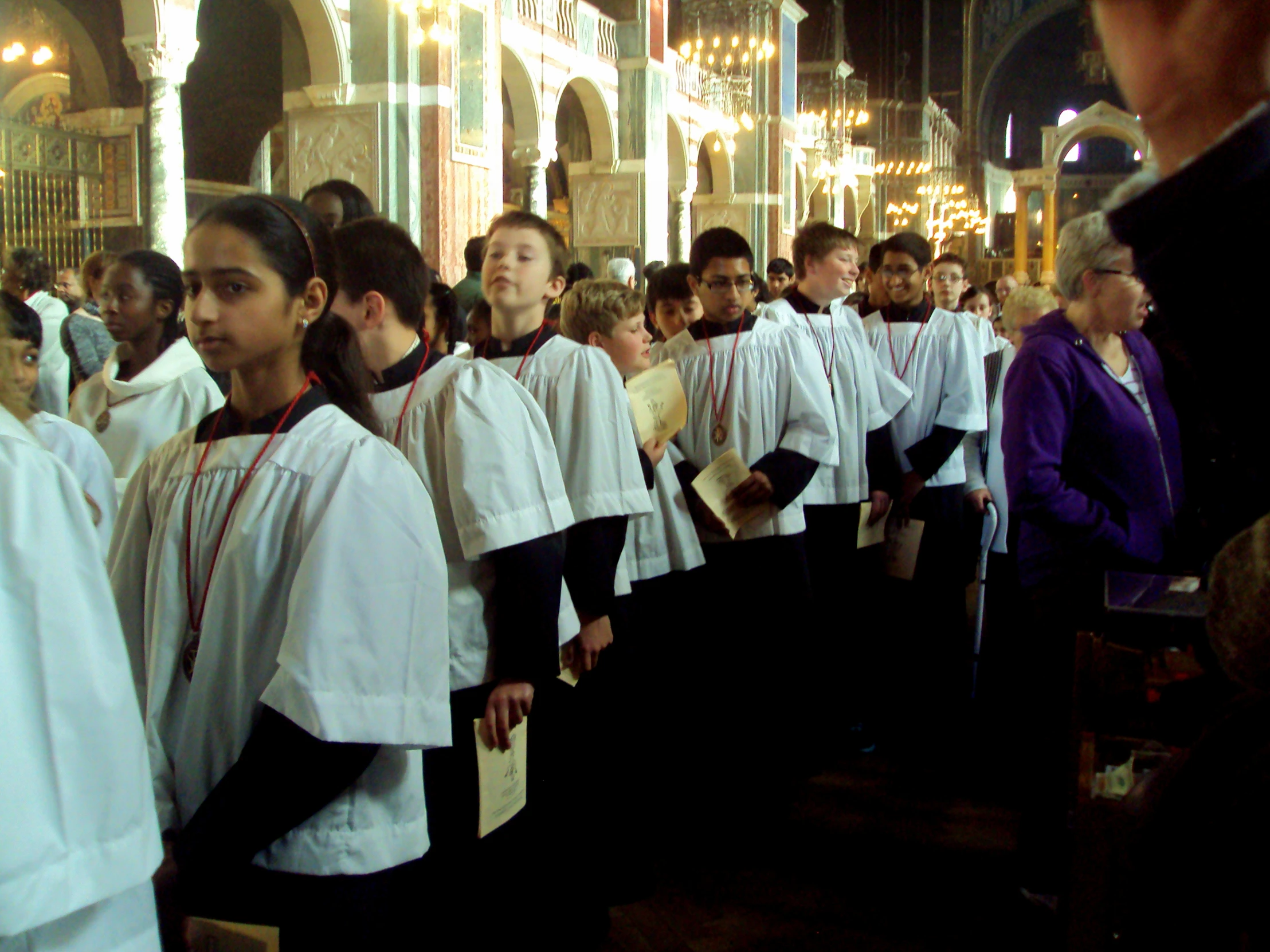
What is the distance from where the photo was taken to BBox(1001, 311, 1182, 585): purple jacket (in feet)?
9.72

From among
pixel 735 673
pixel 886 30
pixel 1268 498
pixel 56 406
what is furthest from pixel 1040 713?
pixel 886 30

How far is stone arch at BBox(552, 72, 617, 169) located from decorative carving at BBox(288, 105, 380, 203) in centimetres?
724

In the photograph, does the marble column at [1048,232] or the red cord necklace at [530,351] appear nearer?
the red cord necklace at [530,351]

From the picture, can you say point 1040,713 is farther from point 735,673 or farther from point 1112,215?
point 1112,215

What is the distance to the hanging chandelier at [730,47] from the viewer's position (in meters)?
18.9

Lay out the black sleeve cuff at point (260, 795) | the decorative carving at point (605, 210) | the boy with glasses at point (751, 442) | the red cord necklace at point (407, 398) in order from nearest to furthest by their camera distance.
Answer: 1. the black sleeve cuff at point (260, 795)
2. the red cord necklace at point (407, 398)
3. the boy with glasses at point (751, 442)
4. the decorative carving at point (605, 210)

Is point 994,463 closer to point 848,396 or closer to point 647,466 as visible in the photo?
point 848,396

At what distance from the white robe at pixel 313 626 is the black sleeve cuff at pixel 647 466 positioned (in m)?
1.76

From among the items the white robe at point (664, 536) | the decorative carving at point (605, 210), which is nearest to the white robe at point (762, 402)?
the white robe at point (664, 536)

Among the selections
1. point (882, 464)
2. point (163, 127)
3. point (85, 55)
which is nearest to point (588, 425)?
point (882, 464)

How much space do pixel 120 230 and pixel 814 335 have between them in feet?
38.2

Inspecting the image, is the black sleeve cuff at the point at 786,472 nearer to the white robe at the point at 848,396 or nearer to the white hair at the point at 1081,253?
the white robe at the point at 848,396

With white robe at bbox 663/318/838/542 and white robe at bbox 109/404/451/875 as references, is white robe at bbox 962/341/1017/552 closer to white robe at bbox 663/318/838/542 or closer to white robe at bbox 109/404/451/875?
white robe at bbox 663/318/838/542

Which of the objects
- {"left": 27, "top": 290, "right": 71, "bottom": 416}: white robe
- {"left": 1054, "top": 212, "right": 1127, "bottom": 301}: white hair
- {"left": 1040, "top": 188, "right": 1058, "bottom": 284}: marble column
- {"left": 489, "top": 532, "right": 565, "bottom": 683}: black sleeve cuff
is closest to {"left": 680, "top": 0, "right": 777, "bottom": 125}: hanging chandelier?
{"left": 27, "top": 290, "right": 71, "bottom": 416}: white robe
